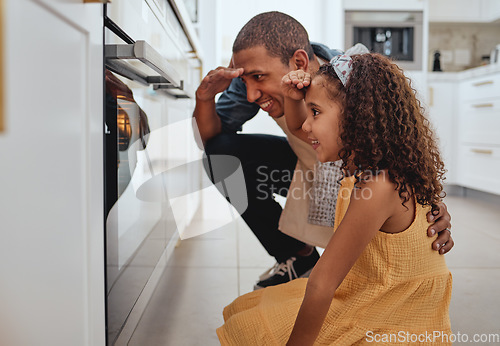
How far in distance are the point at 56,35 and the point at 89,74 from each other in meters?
0.11

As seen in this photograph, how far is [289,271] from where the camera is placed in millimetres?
1406

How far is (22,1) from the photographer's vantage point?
42 cm

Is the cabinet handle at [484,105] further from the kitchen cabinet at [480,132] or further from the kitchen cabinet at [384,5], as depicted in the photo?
the kitchen cabinet at [384,5]

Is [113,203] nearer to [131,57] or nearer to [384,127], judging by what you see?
[131,57]

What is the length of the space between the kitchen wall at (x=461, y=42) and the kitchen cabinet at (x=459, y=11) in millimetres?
224

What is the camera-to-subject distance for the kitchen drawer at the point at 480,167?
3049 millimetres

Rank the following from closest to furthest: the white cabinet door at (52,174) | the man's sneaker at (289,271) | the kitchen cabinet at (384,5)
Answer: the white cabinet door at (52,174)
the man's sneaker at (289,271)
the kitchen cabinet at (384,5)

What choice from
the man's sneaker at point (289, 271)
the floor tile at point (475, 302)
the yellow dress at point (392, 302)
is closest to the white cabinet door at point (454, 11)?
the floor tile at point (475, 302)

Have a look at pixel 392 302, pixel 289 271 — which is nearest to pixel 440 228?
pixel 392 302

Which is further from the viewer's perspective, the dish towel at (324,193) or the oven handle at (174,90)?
the dish towel at (324,193)

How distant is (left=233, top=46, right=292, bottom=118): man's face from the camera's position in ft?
4.03

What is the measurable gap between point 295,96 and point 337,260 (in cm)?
39

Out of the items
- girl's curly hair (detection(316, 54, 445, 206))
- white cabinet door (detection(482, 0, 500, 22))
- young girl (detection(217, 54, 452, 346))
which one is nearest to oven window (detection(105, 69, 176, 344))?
young girl (detection(217, 54, 452, 346))

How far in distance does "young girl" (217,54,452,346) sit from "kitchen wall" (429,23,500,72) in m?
3.45
